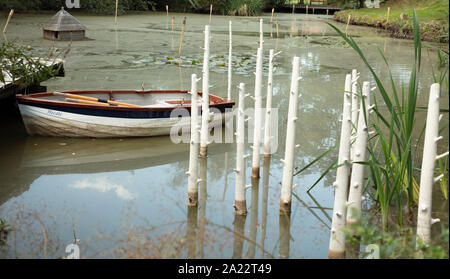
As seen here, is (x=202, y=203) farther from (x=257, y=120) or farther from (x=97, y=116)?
(x=97, y=116)

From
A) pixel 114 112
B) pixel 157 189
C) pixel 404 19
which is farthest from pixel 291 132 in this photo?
pixel 404 19

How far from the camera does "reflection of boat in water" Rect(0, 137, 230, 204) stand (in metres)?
7.71

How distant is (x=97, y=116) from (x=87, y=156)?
74 centimetres

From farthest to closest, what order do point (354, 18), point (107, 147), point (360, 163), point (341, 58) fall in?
point (354, 18) → point (341, 58) → point (107, 147) → point (360, 163)

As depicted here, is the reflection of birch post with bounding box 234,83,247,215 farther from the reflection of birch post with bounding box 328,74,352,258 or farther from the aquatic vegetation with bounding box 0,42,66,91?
the aquatic vegetation with bounding box 0,42,66,91

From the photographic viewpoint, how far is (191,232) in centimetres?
560

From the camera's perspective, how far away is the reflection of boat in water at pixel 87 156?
771 cm

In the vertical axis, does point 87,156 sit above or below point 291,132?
below

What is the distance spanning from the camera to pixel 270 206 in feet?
21.1

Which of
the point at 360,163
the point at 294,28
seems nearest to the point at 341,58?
the point at 294,28

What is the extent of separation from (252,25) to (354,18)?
20.5ft

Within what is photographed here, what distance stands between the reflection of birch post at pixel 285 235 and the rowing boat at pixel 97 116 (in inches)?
136

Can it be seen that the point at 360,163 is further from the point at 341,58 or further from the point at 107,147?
the point at 341,58
